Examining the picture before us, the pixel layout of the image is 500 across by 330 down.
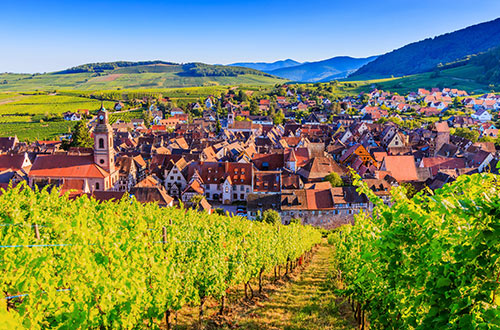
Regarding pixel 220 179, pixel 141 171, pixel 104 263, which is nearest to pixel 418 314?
pixel 104 263

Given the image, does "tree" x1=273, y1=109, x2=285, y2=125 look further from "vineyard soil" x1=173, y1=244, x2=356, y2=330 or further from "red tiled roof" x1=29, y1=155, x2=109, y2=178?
"vineyard soil" x1=173, y1=244, x2=356, y2=330

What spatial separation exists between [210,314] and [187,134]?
95.0 metres

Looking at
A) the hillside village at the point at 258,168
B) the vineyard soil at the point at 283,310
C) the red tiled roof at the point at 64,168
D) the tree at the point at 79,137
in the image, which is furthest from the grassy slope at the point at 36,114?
the vineyard soil at the point at 283,310

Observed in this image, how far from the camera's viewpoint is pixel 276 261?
2467 cm

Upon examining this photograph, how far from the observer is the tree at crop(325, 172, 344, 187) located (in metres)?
62.7

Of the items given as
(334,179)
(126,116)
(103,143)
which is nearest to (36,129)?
(126,116)

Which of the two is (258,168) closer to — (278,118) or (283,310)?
(283,310)

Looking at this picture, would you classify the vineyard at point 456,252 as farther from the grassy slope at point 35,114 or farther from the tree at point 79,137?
the grassy slope at point 35,114

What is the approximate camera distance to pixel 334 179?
2485 inches

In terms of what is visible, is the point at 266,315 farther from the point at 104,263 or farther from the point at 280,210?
the point at 280,210

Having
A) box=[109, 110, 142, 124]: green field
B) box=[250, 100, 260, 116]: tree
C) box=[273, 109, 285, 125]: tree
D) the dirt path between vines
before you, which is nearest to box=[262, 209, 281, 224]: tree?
the dirt path between vines

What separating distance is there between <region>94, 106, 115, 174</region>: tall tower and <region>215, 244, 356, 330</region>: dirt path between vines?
134 ft

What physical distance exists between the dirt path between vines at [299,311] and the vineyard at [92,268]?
9.03 ft

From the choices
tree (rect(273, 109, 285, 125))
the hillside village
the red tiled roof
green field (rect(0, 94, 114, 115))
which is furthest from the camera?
green field (rect(0, 94, 114, 115))
